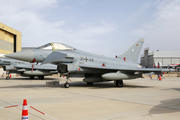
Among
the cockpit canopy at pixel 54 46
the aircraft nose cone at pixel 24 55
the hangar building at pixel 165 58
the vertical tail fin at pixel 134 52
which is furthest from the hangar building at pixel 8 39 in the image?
the hangar building at pixel 165 58

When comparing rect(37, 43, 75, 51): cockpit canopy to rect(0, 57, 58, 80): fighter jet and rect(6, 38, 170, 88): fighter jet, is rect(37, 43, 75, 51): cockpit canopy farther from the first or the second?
rect(0, 57, 58, 80): fighter jet

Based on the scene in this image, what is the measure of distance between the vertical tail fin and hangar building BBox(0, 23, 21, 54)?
40.5m

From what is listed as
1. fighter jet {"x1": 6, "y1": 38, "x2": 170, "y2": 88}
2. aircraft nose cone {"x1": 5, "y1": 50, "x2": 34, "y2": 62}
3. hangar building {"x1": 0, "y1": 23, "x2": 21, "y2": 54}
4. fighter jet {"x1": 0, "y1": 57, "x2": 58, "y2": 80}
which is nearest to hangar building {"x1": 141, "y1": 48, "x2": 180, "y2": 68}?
hangar building {"x1": 0, "y1": 23, "x2": 21, "y2": 54}

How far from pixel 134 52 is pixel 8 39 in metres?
44.5

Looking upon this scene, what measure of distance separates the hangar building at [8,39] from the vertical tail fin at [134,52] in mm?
40496

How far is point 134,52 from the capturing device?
1698 cm

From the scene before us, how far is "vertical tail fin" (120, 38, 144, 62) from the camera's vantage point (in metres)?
16.8

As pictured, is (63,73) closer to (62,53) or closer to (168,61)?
(62,53)

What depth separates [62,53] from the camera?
1202 centimetres

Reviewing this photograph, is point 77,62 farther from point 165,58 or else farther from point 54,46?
point 165,58

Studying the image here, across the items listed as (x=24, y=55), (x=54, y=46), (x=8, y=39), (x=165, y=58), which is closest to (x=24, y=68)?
(x=54, y=46)

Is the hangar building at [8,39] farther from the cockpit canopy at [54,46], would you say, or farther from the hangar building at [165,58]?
the hangar building at [165,58]

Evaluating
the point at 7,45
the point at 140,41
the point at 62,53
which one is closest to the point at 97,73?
the point at 62,53

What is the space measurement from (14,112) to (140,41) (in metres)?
14.8
